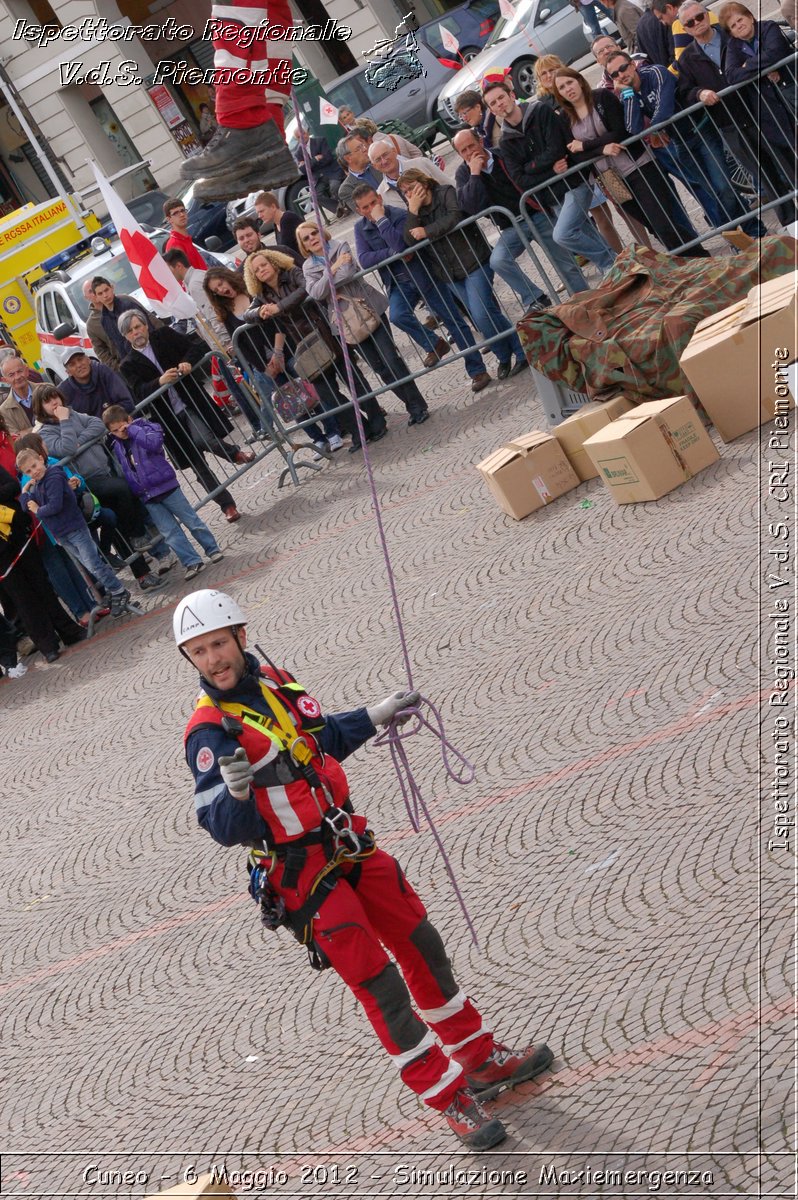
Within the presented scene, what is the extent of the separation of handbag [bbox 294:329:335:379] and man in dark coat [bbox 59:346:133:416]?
5.30ft

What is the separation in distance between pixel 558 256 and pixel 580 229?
1.07 feet

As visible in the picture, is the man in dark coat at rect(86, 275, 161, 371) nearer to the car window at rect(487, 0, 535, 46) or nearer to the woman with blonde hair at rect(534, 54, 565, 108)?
the woman with blonde hair at rect(534, 54, 565, 108)

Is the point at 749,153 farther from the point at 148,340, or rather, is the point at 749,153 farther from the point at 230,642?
the point at 230,642

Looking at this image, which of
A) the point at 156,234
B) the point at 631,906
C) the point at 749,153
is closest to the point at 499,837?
the point at 631,906

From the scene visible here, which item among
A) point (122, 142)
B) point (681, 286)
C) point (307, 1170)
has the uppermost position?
point (122, 142)

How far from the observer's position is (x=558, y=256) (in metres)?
13.1

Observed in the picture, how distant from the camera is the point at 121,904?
8.98 metres

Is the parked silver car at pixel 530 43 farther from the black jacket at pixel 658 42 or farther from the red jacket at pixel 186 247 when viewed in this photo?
the black jacket at pixel 658 42

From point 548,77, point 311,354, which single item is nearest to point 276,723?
point 311,354

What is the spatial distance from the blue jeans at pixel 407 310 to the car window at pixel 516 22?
586 inches

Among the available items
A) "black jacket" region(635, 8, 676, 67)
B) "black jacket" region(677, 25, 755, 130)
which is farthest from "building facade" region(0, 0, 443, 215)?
"black jacket" region(677, 25, 755, 130)

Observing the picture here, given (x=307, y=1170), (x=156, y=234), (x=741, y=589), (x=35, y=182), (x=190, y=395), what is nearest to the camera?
(x=307, y=1170)

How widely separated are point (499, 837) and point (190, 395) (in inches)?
317

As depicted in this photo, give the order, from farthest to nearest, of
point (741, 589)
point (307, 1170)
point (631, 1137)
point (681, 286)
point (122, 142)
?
point (122, 142)
point (681, 286)
point (741, 589)
point (307, 1170)
point (631, 1137)
